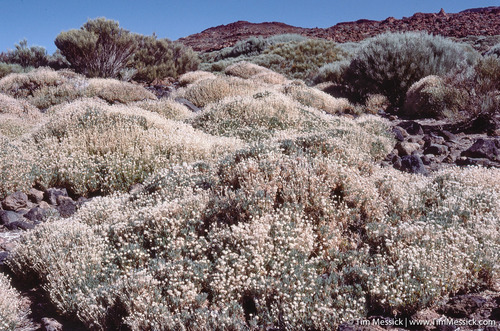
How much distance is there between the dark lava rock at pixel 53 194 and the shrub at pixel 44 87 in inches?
332

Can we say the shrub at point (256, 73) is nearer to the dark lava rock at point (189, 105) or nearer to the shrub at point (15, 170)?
the dark lava rock at point (189, 105)

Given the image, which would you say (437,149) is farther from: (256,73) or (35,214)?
(256,73)

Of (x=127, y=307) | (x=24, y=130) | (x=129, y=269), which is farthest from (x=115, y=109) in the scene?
(x=127, y=307)

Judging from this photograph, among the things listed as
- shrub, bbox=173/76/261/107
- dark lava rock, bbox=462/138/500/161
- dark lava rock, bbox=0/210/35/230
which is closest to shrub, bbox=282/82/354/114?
shrub, bbox=173/76/261/107

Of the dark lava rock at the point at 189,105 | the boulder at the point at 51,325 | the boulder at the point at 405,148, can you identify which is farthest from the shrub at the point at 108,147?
the dark lava rock at the point at 189,105

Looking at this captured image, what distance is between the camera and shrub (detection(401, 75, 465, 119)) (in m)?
11.0

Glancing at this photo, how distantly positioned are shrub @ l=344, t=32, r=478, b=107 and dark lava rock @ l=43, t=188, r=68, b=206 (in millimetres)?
11699

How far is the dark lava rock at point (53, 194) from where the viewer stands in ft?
20.7

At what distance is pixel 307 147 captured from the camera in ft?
20.0

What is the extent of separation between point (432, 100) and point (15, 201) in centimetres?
1078

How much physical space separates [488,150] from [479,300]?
547 cm

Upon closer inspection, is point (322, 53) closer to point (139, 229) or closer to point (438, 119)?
point (438, 119)

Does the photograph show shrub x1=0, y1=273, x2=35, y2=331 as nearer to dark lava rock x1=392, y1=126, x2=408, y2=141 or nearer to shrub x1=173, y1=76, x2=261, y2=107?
dark lava rock x1=392, y1=126, x2=408, y2=141

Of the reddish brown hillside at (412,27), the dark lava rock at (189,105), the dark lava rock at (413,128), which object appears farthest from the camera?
the reddish brown hillside at (412,27)
